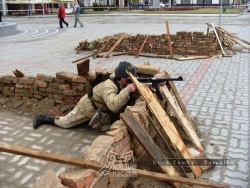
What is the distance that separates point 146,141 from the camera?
142 inches

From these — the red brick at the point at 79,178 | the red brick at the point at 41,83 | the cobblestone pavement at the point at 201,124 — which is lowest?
the cobblestone pavement at the point at 201,124

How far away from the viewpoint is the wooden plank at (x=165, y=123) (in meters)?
3.85

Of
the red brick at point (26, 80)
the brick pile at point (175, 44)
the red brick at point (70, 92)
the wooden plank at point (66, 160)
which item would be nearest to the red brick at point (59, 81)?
the red brick at point (70, 92)

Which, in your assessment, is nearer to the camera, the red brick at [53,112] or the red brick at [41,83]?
the red brick at [53,112]

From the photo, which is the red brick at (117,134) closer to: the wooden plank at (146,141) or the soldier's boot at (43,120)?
the wooden plank at (146,141)

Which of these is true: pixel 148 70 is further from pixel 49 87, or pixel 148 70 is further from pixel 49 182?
pixel 49 182

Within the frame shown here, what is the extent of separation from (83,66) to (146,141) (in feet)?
7.65

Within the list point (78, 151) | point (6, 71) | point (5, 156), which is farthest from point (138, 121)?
point (6, 71)

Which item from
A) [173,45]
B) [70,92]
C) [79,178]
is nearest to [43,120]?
[70,92]

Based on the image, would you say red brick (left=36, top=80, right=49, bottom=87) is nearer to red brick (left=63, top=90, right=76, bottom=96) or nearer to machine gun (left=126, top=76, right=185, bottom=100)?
red brick (left=63, top=90, right=76, bottom=96)

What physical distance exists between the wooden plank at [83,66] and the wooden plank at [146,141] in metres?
1.96

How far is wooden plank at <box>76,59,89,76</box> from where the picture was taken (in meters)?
5.34

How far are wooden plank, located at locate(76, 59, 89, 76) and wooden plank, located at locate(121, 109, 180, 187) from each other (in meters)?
1.96

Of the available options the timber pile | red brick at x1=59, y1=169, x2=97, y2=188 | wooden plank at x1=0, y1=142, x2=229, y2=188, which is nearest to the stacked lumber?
the timber pile
